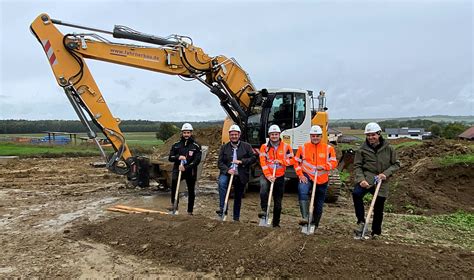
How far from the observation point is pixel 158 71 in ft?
34.6

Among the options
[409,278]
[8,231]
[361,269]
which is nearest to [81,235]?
[8,231]

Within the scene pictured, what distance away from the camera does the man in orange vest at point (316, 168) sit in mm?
6758

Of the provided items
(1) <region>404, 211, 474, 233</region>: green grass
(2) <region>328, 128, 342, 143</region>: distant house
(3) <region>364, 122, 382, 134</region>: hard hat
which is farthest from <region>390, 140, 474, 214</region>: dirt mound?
(2) <region>328, 128, 342, 143</region>: distant house

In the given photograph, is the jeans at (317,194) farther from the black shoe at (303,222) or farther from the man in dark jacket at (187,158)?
the man in dark jacket at (187,158)

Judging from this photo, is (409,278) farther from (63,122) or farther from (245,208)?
(63,122)

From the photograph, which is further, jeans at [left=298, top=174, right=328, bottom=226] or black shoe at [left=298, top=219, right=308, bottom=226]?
jeans at [left=298, top=174, right=328, bottom=226]

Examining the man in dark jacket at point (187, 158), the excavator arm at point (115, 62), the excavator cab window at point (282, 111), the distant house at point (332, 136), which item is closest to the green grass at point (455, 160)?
the excavator cab window at point (282, 111)

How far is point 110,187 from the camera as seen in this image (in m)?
13.1

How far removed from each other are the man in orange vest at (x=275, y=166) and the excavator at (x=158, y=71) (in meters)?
3.05

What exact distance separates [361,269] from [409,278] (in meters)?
0.52

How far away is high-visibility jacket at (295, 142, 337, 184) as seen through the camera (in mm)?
6754

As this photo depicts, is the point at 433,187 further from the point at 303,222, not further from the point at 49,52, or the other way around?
the point at 49,52

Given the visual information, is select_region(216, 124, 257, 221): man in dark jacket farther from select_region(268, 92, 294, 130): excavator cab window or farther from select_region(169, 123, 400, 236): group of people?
select_region(268, 92, 294, 130): excavator cab window

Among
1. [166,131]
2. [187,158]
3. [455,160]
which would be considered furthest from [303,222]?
[166,131]
